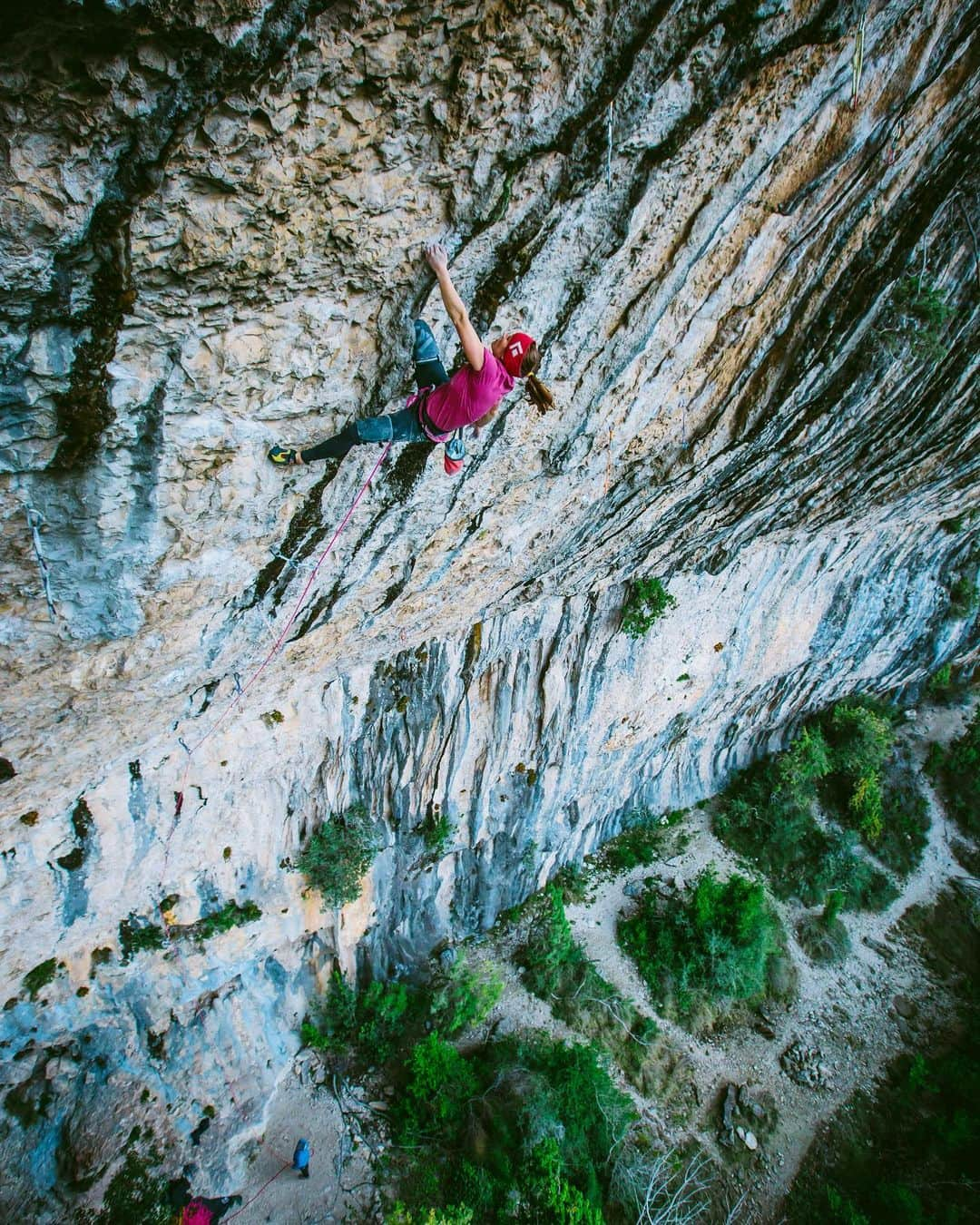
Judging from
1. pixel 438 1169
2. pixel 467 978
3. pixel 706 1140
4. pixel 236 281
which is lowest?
pixel 706 1140

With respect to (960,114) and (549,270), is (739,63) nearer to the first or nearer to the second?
(549,270)

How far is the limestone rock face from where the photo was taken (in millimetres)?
2232

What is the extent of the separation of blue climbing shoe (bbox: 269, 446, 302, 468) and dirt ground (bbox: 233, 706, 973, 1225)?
399 inches

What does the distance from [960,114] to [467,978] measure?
11.9m

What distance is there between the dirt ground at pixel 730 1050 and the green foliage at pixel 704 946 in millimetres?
389

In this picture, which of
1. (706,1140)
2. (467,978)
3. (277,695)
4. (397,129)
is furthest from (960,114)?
(706,1140)

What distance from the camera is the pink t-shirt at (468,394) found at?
316 cm

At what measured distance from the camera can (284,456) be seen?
133 inches

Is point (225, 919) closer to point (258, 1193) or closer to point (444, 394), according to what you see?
point (258, 1193)

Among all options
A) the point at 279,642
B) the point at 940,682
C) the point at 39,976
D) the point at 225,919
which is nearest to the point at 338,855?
the point at 225,919

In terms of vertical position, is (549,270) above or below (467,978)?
above

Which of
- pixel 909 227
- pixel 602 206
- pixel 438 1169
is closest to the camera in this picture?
pixel 602 206

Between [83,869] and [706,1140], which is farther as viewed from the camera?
[706,1140]

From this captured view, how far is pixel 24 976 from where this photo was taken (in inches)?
248
